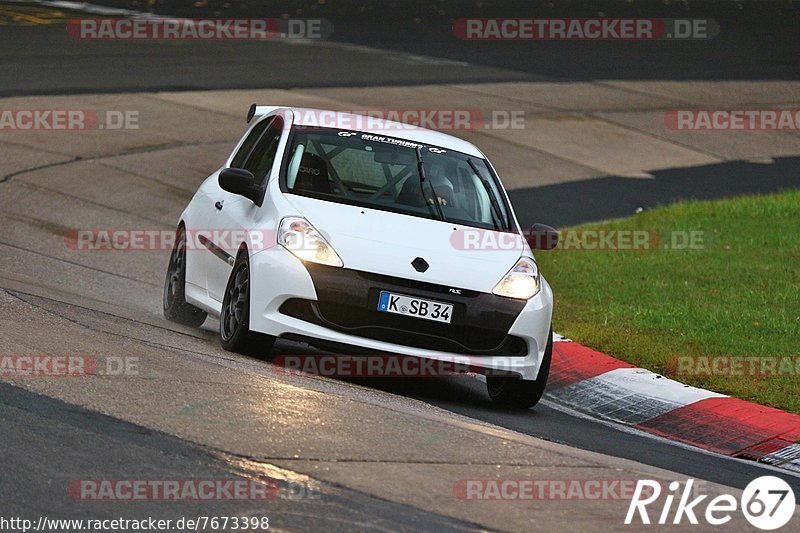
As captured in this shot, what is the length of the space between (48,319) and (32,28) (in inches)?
750

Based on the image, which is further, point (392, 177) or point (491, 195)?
point (491, 195)

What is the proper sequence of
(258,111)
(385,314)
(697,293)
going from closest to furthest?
(385,314) → (258,111) → (697,293)

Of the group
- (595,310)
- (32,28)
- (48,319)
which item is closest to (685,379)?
(595,310)

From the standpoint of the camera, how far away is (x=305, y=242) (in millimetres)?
8859

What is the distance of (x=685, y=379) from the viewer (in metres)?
10.4

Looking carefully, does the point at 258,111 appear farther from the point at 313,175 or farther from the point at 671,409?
the point at 671,409

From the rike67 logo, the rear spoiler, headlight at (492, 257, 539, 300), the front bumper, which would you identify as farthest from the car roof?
the rike67 logo

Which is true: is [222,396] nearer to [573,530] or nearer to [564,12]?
[573,530]

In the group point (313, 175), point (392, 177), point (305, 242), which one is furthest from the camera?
point (392, 177)

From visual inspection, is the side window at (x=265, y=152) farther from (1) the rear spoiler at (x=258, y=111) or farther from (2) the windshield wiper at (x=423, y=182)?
(2) the windshield wiper at (x=423, y=182)

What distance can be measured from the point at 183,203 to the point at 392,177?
6755 mm

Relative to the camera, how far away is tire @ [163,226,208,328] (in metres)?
10.9

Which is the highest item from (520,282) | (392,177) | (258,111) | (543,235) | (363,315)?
(258,111)

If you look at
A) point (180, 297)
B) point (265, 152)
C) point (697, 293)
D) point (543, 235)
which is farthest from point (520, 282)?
point (697, 293)
